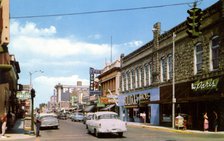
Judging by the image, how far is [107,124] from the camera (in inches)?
1038

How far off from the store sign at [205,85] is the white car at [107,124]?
8.58 metres

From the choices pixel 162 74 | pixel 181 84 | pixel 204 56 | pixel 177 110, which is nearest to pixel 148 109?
pixel 162 74

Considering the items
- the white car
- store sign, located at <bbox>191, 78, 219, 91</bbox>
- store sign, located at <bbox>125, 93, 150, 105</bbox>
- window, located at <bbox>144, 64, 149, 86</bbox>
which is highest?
window, located at <bbox>144, 64, 149, 86</bbox>

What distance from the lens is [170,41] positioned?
4291 cm

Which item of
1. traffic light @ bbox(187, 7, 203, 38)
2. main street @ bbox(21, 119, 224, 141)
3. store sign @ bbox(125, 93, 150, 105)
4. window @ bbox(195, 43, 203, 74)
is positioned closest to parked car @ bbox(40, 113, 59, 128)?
main street @ bbox(21, 119, 224, 141)

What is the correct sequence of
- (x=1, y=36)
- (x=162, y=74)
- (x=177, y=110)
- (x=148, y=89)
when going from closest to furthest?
(x=1, y=36) < (x=177, y=110) < (x=162, y=74) < (x=148, y=89)

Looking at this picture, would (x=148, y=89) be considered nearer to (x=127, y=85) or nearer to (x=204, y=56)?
(x=127, y=85)

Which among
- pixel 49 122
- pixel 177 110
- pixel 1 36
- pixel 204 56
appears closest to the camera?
pixel 1 36

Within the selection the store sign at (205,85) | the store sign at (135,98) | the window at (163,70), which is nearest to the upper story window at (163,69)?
the window at (163,70)

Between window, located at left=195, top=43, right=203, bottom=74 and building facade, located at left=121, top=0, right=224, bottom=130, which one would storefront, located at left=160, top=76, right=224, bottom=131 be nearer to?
building facade, located at left=121, top=0, right=224, bottom=130

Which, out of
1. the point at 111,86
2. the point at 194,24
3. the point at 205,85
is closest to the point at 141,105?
the point at 205,85

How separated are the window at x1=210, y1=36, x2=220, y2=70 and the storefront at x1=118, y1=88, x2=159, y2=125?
34.3 feet

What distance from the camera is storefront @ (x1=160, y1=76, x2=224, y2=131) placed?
104 feet

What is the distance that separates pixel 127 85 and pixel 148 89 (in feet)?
34.6
